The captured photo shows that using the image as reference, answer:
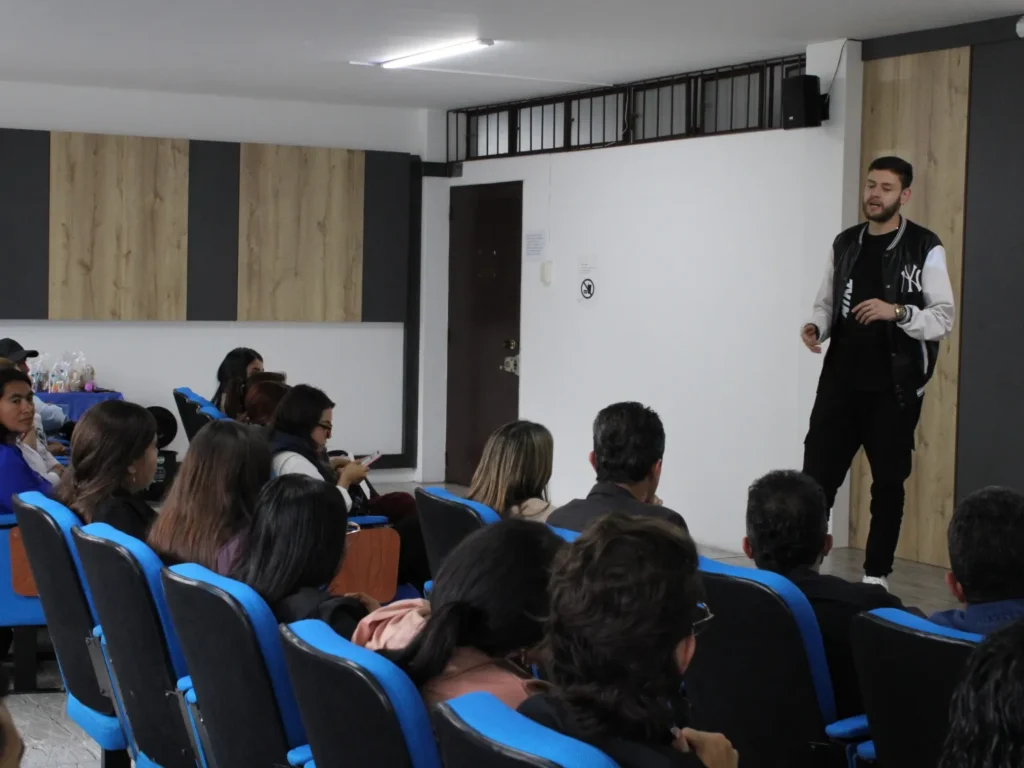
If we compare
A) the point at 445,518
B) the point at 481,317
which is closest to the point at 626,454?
the point at 445,518

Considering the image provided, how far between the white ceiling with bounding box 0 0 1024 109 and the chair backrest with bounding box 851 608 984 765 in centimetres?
416

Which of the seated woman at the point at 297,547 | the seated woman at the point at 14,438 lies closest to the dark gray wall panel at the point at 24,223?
the seated woman at the point at 14,438

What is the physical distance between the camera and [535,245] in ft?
30.1

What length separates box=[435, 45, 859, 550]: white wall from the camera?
23.5 feet

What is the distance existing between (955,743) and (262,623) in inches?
50.0

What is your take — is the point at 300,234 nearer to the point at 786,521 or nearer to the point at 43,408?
the point at 43,408

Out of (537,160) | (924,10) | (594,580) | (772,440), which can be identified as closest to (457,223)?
(537,160)

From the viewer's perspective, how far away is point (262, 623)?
7.43ft

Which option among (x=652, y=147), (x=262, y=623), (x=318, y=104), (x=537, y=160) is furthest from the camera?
(x=318, y=104)

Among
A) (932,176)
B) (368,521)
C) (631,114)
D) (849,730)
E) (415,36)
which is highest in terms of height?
(415,36)

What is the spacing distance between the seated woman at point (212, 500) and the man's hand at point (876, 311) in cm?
264

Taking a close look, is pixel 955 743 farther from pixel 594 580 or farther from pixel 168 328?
pixel 168 328

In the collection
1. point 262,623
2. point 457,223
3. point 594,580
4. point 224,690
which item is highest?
point 457,223

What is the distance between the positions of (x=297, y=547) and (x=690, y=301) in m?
5.51
